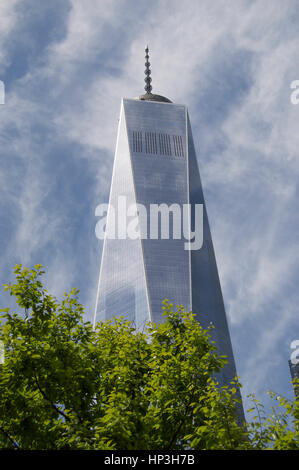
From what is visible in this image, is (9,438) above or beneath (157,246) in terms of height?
beneath

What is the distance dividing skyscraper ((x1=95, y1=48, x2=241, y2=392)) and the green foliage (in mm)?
107866

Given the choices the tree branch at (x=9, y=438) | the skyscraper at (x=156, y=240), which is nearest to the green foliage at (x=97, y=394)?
the tree branch at (x=9, y=438)

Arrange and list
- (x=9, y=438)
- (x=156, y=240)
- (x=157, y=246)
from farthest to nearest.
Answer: (x=156, y=240) < (x=157, y=246) < (x=9, y=438)

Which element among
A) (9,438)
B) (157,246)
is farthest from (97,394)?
(157,246)

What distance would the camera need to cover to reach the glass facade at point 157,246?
139 metres

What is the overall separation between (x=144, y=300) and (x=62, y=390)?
114551 mm

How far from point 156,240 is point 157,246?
1.71 m

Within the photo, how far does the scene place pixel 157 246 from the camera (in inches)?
5664

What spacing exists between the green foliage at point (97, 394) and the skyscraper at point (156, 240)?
354ft

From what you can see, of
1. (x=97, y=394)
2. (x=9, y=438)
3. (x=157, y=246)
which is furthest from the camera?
(x=157, y=246)

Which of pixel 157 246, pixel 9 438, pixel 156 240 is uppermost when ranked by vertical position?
pixel 156 240

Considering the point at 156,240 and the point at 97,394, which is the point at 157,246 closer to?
the point at 156,240
